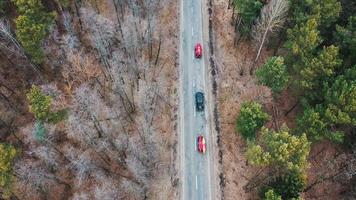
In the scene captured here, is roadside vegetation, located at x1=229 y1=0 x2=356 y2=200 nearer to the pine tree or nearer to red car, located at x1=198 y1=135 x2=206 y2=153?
the pine tree

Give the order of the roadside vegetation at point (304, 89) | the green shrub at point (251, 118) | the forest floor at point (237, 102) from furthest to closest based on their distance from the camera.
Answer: the forest floor at point (237, 102) → the green shrub at point (251, 118) → the roadside vegetation at point (304, 89)

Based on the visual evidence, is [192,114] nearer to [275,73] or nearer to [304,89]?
[275,73]

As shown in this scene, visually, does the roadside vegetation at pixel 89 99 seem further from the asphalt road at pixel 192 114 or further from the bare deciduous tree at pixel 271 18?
the bare deciduous tree at pixel 271 18

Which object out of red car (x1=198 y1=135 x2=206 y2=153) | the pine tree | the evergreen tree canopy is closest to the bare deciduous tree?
the pine tree

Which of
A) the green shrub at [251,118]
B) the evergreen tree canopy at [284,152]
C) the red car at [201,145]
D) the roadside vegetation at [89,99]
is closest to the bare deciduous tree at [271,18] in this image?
the green shrub at [251,118]

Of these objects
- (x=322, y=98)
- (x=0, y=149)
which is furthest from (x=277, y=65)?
(x=0, y=149)

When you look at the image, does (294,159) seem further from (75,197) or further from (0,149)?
(0,149)

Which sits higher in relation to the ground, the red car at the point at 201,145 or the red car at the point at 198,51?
the red car at the point at 198,51
